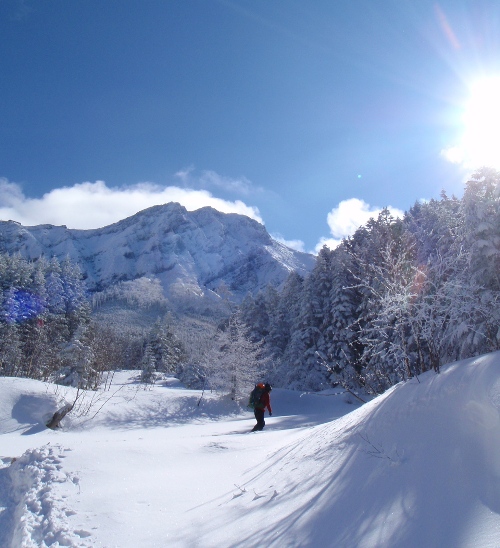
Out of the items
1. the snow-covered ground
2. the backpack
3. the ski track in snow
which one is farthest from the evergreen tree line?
the ski track in snow

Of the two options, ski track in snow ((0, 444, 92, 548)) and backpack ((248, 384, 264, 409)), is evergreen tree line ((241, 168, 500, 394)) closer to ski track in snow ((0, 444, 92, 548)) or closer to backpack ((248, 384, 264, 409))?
backpack ((248, 384, 264, 409))

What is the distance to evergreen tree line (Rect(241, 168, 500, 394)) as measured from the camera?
24.1 ft

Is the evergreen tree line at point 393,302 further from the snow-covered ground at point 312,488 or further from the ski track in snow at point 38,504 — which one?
the ski track in snow at point 38,504

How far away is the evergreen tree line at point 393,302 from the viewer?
7336 millimetres

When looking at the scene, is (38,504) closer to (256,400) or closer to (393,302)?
(393,302)

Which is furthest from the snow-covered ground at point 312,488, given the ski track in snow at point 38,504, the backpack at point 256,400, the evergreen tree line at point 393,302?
the backpack at point 256,400

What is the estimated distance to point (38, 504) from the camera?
502 cm

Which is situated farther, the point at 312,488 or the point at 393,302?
the point at 393,302

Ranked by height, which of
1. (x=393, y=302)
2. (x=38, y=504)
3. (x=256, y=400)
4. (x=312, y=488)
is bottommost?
(x=38, y=504)

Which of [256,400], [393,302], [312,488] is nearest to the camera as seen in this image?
[312,488]

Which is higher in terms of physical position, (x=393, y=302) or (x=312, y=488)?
(x=393, y=302)

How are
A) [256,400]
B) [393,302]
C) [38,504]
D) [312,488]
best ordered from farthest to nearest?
[256,400] < [393,302] < [38,504] < [312,488]

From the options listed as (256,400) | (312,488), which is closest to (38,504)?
(312,488)

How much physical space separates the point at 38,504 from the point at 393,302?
5770mm
